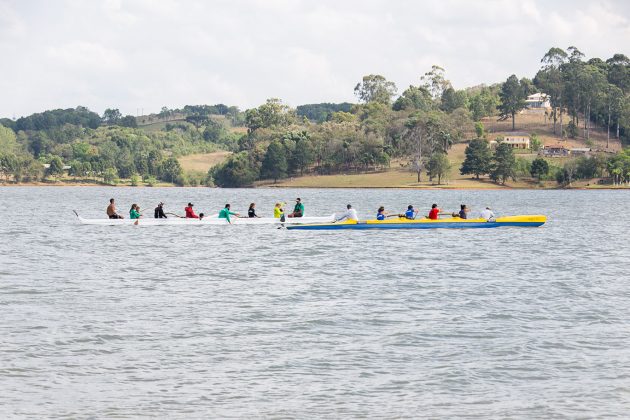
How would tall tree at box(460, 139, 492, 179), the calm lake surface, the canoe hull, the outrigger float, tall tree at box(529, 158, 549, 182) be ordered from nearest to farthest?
the calm lake surface
the outrigger float
the canoe hull
tall tree at box(460, 139, 492, 179)
tall tree at box(529, 158, 549, 182)

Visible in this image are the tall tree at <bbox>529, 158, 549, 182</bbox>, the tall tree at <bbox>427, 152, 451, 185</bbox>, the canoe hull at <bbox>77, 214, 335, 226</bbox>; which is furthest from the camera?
the tall tree at <bbox>529, 158, 549, 182</bbox>

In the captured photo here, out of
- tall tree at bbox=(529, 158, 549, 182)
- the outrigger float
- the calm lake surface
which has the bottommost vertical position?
the calm lake surface

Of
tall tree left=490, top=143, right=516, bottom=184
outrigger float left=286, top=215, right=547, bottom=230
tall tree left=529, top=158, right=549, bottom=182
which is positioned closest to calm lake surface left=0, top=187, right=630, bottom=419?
outrigger float left=286, top=215, right=547, bottom=230

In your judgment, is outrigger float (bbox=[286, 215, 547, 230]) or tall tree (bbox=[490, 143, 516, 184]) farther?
tall tree (bbox=[490, 143, 516, 184])

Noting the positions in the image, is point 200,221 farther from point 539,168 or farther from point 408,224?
point 539,168

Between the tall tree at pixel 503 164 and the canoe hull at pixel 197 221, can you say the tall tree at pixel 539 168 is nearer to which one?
the tall tree at pixel 503 164

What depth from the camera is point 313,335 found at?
25719 millimetres

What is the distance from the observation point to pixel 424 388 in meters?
20.0

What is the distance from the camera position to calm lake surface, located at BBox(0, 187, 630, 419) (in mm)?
19016

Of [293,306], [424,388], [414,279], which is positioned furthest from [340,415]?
[414,279]

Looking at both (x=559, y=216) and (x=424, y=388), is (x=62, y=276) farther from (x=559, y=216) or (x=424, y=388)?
(x=559, y=216)

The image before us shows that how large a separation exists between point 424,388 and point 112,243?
4176 cm

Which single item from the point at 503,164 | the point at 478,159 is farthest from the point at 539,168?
the point at 478,159

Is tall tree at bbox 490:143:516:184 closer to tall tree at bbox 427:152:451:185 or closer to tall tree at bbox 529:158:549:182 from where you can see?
tall tree at bbox 529:158:549:182
